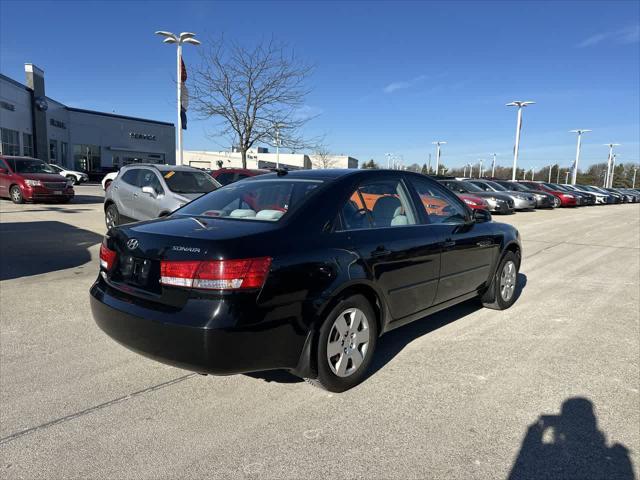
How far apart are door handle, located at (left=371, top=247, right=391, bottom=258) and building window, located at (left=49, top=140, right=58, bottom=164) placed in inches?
1804

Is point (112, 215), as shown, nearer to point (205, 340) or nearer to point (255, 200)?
point (255, 200)

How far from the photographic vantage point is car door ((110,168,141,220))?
9.77m

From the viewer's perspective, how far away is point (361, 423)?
291 centimetres

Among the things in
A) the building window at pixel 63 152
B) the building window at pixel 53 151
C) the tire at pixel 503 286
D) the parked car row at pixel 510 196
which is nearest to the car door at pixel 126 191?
the tire at pixel 503 286

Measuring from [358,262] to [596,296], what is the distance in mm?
4621

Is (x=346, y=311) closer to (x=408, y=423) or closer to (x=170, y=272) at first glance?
(x=408, y=423)

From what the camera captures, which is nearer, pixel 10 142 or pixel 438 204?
pixel 438 204

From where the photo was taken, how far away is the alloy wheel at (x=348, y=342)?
10.4ft

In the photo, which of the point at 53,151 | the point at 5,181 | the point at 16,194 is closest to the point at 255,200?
the point at 16,194

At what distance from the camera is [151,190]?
869 cm

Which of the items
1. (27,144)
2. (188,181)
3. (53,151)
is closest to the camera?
(188,181)

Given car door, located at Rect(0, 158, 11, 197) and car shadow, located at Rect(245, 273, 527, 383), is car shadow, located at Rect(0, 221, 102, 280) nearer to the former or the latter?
car shadow, located at Rect(245, 273, 527, 383)

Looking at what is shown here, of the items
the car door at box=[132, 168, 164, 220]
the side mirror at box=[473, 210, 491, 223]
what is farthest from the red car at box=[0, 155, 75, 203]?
the side mirror at box=[473, 210, 491, 223]

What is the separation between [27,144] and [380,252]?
141 ft
